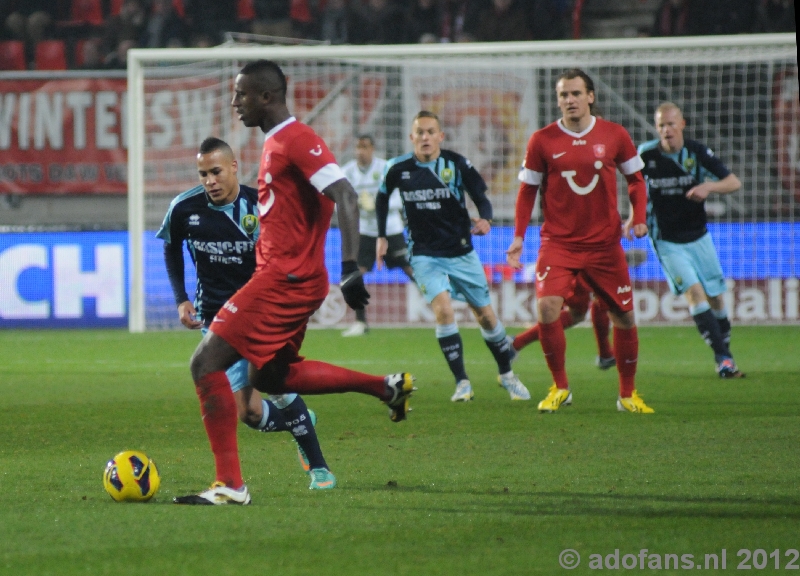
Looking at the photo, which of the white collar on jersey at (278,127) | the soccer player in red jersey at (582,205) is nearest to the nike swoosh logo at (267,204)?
the white collar on jersey at (278,127)

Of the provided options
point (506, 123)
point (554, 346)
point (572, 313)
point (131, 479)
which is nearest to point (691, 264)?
point (572, 313)

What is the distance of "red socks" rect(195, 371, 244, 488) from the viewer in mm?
4707

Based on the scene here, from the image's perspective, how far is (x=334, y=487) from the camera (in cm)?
516

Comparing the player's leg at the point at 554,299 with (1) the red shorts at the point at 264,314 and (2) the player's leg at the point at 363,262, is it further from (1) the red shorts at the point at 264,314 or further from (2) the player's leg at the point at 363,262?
(2) the player's leg at the point at 363,262

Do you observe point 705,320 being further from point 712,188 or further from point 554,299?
point 554,299

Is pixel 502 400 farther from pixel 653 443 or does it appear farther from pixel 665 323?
pixel 665 323

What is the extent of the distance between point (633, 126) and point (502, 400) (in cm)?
833

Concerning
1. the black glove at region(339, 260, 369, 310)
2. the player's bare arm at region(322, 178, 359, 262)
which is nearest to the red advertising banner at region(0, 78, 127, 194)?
the player's bare arm at region(322, 178, 359, 262)

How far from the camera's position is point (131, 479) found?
483 cm

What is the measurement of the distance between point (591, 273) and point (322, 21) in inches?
481

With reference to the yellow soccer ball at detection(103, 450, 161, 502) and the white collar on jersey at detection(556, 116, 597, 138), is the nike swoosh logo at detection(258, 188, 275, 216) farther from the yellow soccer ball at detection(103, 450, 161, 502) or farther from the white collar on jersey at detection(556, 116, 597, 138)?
the white collar on jersey at detection(556, 116, 597, 138)

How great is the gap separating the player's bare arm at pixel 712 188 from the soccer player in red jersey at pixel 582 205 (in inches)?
59.2

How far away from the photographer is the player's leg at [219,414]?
468 centimetres

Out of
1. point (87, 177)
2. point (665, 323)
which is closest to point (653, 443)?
point (665, 323)
